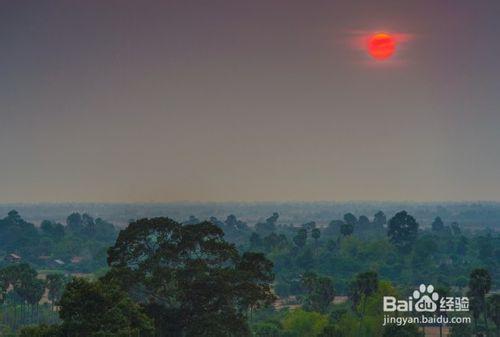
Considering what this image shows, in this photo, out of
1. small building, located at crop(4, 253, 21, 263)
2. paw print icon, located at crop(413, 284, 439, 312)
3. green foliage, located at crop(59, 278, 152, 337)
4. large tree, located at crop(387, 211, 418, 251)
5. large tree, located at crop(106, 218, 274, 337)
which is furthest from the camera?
small building, located at crop(4, 253, 21, 263)

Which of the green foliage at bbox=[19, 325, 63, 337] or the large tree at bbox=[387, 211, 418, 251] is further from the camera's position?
the large tree at bbox=[387, 211, 418, 251]

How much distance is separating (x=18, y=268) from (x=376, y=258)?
205 ft

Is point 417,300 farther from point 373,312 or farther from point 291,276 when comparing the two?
point 291,276

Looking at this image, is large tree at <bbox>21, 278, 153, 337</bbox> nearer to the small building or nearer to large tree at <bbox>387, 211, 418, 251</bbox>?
large tree at <bbox>387, 211, 418, 251</bbox>

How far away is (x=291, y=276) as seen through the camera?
351 ft

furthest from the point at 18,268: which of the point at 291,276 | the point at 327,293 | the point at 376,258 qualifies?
the point at 376,258

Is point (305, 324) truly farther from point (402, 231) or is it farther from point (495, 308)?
point (402, 231)

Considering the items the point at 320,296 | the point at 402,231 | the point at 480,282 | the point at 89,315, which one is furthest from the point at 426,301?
the point at 402,231

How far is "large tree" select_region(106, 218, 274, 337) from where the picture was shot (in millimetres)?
39875

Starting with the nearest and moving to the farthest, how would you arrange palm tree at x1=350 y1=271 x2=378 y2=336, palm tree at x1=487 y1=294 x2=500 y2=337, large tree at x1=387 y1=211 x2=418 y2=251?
palm tree at x1=487 y1=294 x2=500 y2=337 < palm tree at x1=350 y1=271 x2=378 y2=336 < large tree at x1=387 y1=211 x2=418 y2=251

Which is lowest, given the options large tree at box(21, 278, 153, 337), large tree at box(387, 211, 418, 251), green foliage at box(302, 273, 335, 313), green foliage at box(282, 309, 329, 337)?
green foliage at box(282, 309, 329, 337)

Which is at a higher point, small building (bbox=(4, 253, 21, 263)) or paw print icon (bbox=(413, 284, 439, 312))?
paw print icon (bbox=(413, 284, 439, 312))

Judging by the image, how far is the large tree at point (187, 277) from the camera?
39.9 meters

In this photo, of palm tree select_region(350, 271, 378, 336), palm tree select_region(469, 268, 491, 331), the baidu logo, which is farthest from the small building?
palm tree select_region(469, 268, 491, 331)
